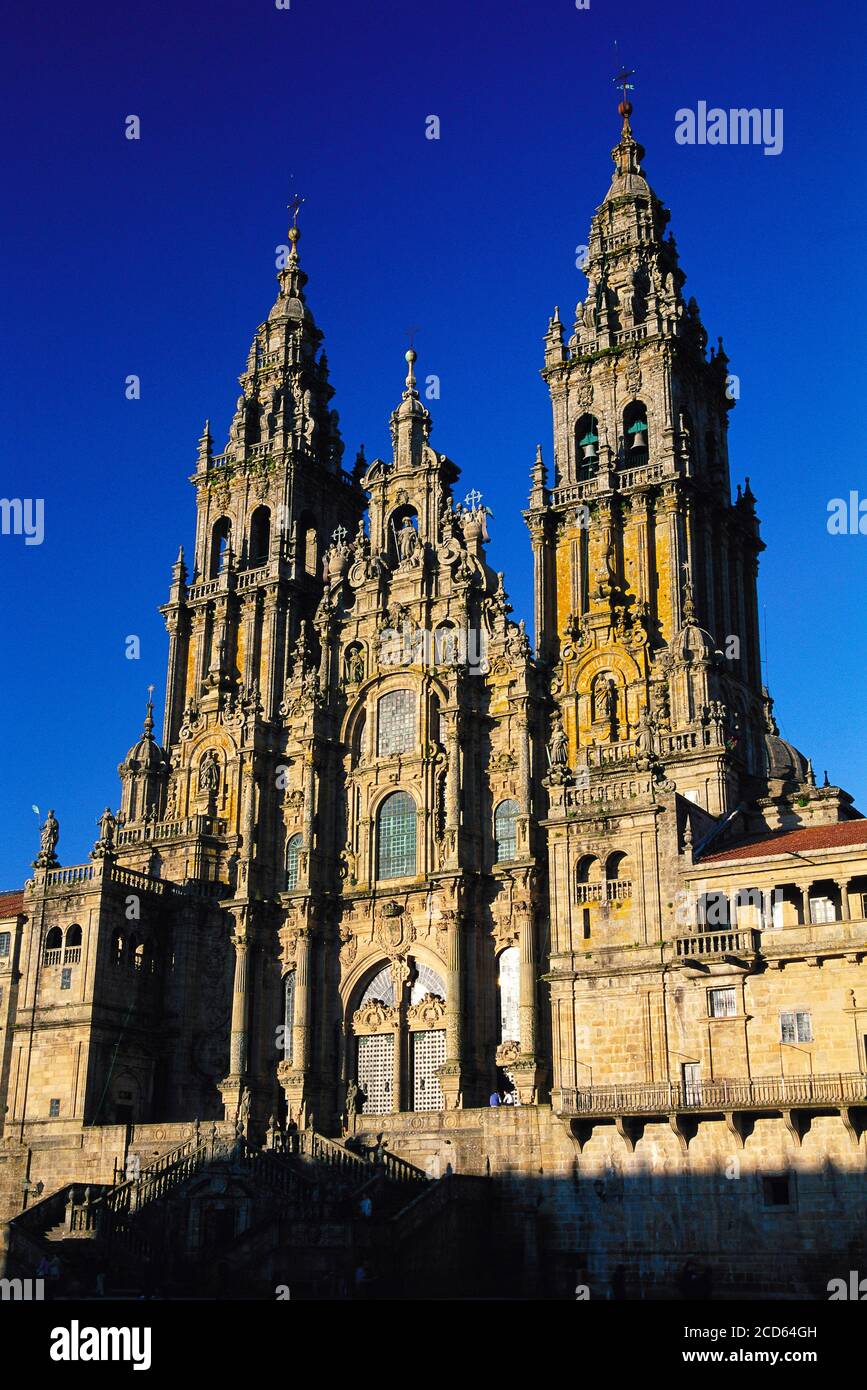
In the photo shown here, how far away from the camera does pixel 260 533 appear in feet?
231

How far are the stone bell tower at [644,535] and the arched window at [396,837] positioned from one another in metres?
7.50

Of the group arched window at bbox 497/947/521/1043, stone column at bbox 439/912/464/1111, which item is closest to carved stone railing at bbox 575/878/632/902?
arched window at bbox 497/947/521/1043

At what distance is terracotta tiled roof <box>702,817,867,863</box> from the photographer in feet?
139

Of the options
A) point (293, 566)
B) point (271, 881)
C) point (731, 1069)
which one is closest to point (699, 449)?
point (293, 566)

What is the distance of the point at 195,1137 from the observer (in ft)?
156

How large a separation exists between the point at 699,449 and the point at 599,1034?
89.7ft

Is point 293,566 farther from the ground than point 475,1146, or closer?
farther from the ground

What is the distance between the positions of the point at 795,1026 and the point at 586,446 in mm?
29408

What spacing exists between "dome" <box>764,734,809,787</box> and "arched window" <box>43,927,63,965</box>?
28.0 meters

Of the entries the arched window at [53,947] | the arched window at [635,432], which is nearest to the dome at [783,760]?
the arched window at [635,432]

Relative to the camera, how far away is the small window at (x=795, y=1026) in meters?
40.1

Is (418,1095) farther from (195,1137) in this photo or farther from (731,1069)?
(731,1069)

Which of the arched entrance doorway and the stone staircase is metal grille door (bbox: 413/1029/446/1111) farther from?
the stone staircase

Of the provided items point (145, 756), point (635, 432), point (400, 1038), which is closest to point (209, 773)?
point (145, 756)
